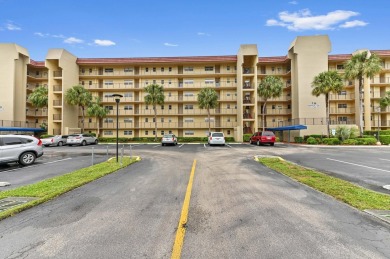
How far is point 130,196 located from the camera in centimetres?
590

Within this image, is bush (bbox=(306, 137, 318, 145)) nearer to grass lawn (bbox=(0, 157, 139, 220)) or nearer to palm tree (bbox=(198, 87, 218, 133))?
palm tree (bbox=(198, 87, 218, 133))

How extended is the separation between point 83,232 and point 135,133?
1596 inches

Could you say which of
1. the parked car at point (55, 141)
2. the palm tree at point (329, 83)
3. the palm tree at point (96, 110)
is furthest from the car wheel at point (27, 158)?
the palm tree at point (329, 83)

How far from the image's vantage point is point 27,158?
12.0 m

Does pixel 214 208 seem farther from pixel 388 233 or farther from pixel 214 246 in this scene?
pixel 388 233

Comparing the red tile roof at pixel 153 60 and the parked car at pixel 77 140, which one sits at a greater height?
the red tile roof at pixel 153 60

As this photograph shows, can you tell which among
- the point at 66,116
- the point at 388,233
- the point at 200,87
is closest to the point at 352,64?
the point at 200,87

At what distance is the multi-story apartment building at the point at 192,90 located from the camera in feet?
116

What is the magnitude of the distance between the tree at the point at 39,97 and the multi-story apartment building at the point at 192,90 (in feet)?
4.23

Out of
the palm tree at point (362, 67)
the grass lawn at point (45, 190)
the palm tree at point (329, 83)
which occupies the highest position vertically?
the palm tree at point (362, 67)

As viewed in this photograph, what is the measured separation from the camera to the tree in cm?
3672

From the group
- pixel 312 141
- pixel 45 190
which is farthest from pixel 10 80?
pixel 312 141

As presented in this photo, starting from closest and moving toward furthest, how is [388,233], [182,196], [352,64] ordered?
[388,233] → [182,196] → [352,64]

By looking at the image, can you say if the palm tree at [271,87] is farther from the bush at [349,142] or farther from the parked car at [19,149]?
the parked car at [19,149]
